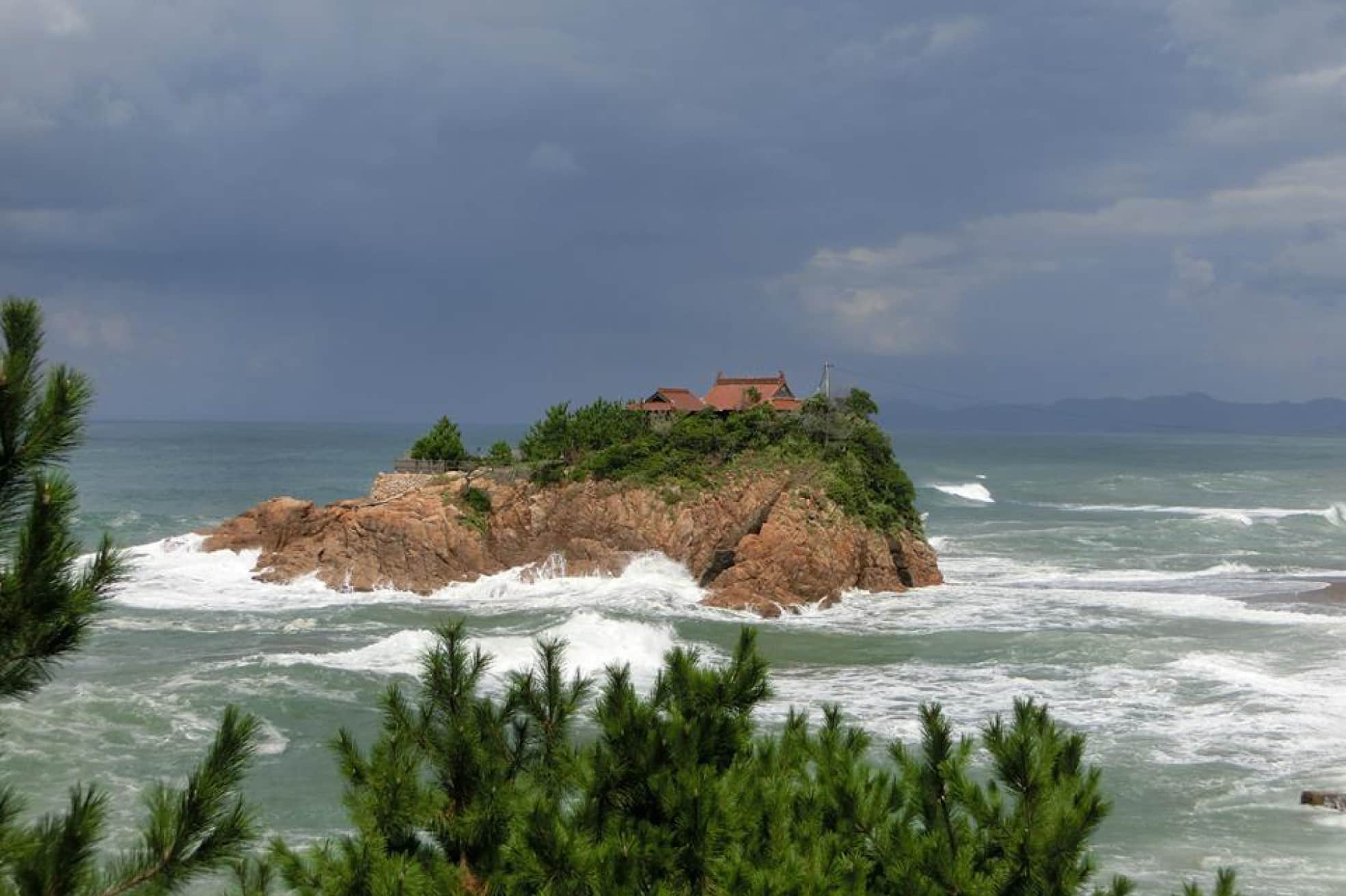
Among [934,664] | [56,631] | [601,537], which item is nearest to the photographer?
[56,631]

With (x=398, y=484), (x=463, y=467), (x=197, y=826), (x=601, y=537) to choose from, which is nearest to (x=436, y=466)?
(x=463, y=467)

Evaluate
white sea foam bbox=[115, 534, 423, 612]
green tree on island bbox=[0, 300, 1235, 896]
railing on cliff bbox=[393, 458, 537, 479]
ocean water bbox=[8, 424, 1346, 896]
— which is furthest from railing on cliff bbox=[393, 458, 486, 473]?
green tree on island bbox=[0, 300, 1235, 896]

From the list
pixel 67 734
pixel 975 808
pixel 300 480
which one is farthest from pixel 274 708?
pixel 300 480

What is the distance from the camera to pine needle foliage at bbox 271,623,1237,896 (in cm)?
714

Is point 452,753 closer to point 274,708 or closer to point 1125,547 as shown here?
point 274,708

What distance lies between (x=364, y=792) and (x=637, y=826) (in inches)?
69.7

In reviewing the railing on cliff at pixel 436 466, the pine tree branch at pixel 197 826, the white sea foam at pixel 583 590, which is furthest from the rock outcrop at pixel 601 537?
the pine tree branch at pixel 197 826

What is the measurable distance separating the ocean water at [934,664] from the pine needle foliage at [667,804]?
2.21 meters

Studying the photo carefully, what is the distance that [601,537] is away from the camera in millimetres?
37969

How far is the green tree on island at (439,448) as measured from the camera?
42844 mm

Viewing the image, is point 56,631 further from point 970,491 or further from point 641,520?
point 970,491

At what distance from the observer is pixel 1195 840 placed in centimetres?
1664

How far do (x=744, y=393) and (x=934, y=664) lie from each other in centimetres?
2162

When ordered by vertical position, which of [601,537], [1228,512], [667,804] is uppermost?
[1228,512]
